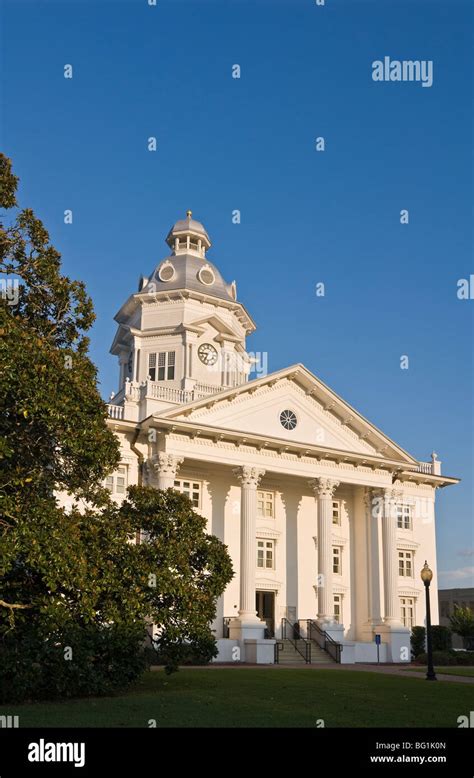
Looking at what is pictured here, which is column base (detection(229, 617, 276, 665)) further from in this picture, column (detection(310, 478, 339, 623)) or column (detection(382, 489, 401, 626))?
column (detection(382, 489, 401, 626))

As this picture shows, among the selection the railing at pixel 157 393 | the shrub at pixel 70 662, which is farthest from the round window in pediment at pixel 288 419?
the shrub at pixel 70 662

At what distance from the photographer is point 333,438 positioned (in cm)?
3769

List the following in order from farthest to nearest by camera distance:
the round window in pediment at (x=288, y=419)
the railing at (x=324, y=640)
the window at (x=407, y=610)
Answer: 1. the window at (x=407, y=610)
2. the round window in pediment at (x=288, y=419)
3. the railing at (x=324, y=640)

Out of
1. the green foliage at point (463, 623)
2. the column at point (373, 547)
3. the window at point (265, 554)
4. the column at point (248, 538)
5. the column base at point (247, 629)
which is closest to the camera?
the column base at point (247, 629)

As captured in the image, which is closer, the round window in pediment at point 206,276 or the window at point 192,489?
the window at point 192,489

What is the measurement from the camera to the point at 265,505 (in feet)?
124

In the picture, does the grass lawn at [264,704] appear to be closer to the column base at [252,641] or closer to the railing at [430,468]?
the column base at [252,641]

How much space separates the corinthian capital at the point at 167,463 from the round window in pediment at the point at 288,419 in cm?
562

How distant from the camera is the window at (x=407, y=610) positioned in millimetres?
40312

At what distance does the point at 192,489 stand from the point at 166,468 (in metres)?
3.16

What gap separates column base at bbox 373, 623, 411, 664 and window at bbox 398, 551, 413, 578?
410 centimetres

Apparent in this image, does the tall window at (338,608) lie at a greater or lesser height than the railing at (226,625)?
greater
